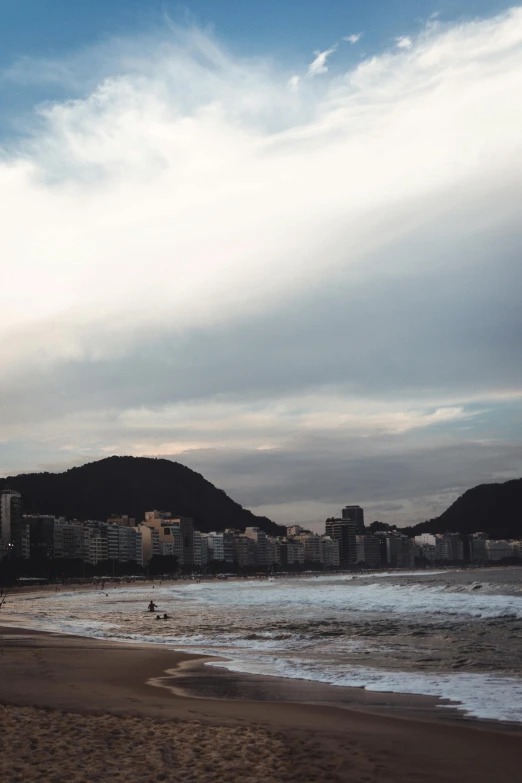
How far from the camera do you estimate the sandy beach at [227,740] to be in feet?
24.7

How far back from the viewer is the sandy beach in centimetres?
754

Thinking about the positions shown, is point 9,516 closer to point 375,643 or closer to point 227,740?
point 375,643

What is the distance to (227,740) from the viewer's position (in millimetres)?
8953

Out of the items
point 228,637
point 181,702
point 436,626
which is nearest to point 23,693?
point 181,702

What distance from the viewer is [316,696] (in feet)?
42.2

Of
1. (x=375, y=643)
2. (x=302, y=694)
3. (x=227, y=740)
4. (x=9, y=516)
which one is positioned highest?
(x=9, y=516)

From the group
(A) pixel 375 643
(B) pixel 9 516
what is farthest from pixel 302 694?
(B) pixel 9 516

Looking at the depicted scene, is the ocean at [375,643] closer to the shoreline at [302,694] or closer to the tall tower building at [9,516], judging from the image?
the shoreline at [302,694]

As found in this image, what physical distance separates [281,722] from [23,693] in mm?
4849

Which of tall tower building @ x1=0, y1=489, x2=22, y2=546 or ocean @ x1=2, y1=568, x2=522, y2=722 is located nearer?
ocean @ x1=2, y1=568, x2=522, y2=722

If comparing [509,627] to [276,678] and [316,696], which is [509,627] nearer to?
[276,678]

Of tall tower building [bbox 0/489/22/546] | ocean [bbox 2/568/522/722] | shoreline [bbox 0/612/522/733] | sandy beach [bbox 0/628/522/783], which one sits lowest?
ocean [bbox 2/568/522/722]

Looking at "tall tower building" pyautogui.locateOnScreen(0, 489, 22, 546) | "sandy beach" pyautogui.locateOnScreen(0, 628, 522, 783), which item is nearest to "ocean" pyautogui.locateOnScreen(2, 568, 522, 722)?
"sandy beach" pyautogui.locateOnScreen(0, 628, 522, 783)

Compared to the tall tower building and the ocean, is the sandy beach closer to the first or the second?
the ocean
